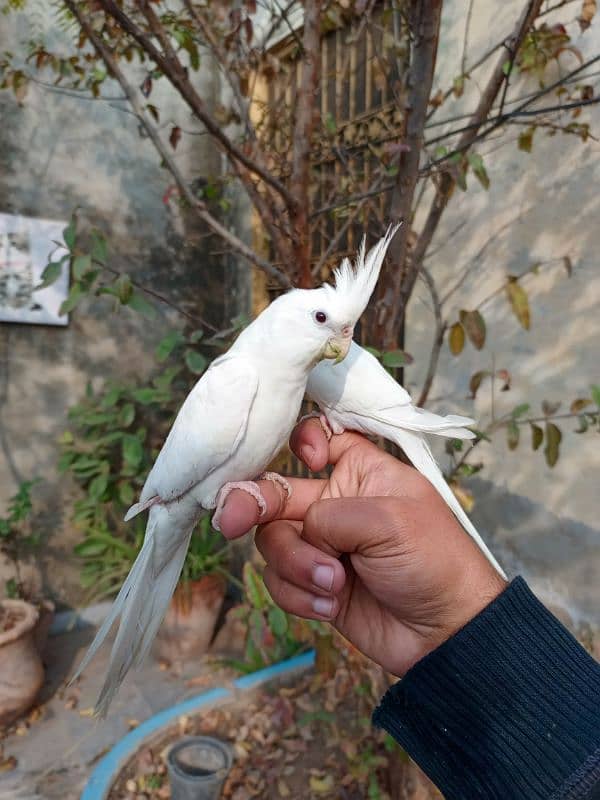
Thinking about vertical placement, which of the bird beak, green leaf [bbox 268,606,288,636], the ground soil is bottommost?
the ground soil

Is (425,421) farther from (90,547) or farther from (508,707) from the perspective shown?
(90,547)

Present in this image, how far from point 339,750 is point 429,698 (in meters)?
1.52

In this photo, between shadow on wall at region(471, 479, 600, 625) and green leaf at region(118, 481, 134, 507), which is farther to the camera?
green leaf at region(118, 481, 134, 507)

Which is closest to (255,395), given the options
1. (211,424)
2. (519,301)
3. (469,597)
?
(211,424)

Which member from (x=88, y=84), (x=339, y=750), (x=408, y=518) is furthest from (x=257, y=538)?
(x=88, y=84)

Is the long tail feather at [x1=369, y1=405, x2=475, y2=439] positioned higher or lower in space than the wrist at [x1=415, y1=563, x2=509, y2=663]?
higher

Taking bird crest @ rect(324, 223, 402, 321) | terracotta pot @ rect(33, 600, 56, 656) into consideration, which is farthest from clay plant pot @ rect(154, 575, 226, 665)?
bird crest @ rect(324, 223, 402, 321)

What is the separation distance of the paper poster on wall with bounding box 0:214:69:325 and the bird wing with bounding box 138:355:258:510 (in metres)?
2.48

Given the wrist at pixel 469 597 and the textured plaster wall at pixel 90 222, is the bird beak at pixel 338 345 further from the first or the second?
the textured plaster wall at pixel 90 222

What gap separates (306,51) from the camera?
179cm

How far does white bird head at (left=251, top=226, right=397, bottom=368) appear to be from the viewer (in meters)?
1.28

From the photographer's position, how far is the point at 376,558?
1169 millimetres

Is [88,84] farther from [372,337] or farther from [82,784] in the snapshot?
[82,784]

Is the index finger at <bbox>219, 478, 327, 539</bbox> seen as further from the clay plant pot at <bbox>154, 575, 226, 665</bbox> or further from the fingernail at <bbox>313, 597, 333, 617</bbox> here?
the clay plant pot at <bbox>154, 575, 226, 665</bbox>
